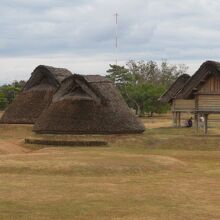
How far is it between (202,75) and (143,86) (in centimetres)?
3627

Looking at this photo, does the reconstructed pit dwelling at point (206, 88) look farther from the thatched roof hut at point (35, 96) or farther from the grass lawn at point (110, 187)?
the thatched roof hut at point (35, 96)

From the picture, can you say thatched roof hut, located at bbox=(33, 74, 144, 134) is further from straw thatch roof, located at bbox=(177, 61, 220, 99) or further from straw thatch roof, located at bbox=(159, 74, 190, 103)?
straw thatch roof, located at bbox=(159, 74, 190, 103)

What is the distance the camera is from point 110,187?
1802cm

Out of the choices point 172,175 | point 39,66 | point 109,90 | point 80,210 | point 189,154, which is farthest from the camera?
point 39,66

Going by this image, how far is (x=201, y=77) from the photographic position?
35.9 metres

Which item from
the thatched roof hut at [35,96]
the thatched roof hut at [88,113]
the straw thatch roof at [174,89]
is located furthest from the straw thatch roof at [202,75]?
the thatched roof hut at [35,96]

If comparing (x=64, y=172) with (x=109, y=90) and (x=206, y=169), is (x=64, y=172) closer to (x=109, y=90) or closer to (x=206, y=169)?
(x=206, y=169)

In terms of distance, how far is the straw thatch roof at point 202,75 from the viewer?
1374 inches

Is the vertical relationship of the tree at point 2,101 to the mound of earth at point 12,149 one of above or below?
above

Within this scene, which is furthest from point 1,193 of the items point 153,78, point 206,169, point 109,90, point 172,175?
point 153,78

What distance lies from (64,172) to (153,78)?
87461mm

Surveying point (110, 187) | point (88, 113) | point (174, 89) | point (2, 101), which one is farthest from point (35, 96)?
point (2, 101)

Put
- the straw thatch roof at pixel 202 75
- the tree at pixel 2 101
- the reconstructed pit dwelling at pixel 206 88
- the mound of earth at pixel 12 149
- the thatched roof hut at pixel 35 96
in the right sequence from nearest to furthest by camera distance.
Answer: the mound of earth at pixel 12 149, the straw thatch roof at pixel 202 75, the reconstructed pit dwelling at pixel 206 88, the thatched roof hut at pixel 35 96, the tree at pixel 2 101

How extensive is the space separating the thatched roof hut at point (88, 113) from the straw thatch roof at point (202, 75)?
4139 mm
